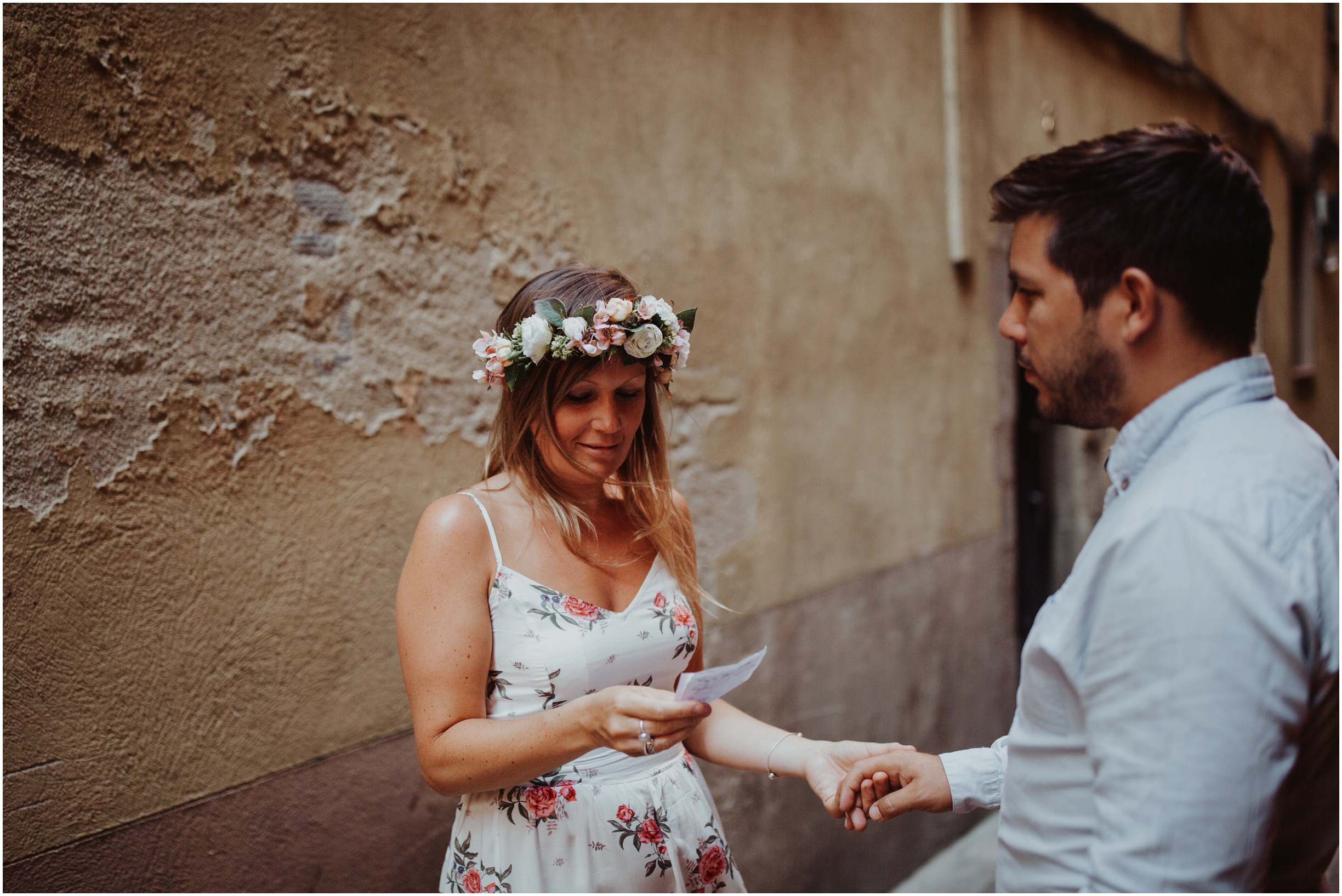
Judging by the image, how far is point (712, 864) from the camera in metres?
2.08

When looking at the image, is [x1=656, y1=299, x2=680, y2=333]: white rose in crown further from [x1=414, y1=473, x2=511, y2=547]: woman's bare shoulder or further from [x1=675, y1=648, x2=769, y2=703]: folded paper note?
[x1=675, y1=648, x2=769, y2=703]: folded paper note

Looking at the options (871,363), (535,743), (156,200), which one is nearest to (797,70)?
(871,363)

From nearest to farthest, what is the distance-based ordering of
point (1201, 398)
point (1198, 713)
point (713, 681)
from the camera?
point (1198, 713) < point (1201, 398) < point (713, 681)

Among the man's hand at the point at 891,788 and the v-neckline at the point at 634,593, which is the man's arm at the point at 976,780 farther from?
the v-neckline at the point at 634,593

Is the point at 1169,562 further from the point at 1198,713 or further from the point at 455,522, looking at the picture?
the point at 455,522

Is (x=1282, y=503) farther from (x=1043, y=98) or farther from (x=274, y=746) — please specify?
(x=1043, y=98)

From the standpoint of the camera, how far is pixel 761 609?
4.00 metres

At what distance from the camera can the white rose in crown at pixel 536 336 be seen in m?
1.96

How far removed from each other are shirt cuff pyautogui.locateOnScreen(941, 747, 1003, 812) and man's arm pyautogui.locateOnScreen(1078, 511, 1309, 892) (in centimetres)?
70

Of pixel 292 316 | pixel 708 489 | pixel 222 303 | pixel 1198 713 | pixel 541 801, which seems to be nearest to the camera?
pixel 1198 713

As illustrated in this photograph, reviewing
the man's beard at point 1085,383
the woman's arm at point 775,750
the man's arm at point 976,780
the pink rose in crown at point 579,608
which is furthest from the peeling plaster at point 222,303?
the man's beard at point 1085,383

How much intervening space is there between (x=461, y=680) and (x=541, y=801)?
340 millimetres

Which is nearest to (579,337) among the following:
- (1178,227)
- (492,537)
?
(492,537)

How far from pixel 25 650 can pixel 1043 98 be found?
613cm
